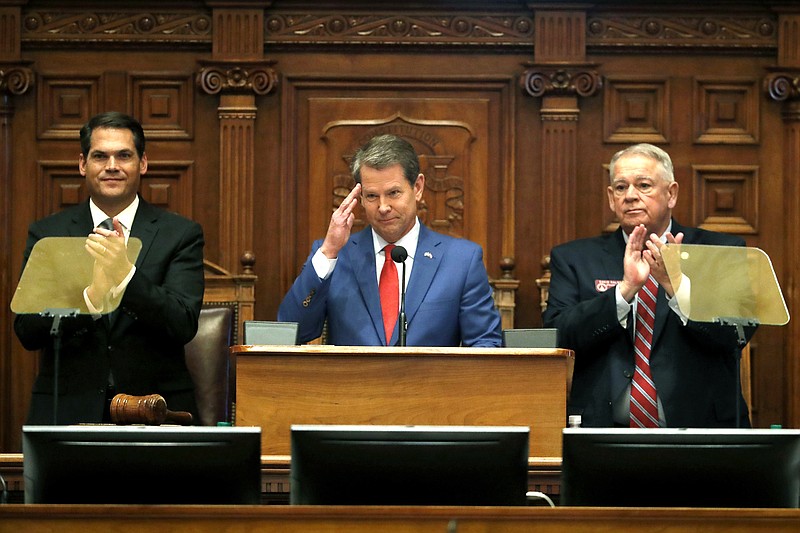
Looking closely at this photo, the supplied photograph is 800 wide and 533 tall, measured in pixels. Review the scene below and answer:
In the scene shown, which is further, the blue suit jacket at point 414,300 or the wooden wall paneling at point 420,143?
the wooden wall paneling at point 420,143

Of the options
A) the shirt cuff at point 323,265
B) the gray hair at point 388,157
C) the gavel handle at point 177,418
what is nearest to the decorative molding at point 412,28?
the gray hair at point 388,157

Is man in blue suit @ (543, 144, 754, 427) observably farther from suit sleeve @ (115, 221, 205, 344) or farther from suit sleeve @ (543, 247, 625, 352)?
suit sleeve @ (115, 221, 205, 344)

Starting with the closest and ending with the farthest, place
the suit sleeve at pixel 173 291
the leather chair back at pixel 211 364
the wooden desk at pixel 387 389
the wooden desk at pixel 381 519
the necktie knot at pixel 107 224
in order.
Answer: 1. the wooden desk at pixel 381 519
2. the wooden desk at pixel 387 389
3. the suit sleeve at pixel 173 291
4. the necktie knot at pixel 107 224
5. the leather chair back at pixel 211 364

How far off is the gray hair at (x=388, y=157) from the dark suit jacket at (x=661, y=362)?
2.29 feet

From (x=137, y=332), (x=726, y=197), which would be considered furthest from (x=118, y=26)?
(x=726, y=197)

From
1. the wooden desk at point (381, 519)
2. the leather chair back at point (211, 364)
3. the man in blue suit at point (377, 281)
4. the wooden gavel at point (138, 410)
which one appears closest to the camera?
the wooden desk at point (381, 519)

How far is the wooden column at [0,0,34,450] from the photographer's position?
5145 mm

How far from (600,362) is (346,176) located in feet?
5.62

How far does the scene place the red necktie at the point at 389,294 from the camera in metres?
3.85

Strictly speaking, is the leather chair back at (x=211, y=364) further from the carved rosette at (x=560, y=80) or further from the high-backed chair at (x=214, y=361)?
the carved rosette at (x=560, y=80)

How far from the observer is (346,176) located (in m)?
5.25

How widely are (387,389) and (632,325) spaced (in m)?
1.20

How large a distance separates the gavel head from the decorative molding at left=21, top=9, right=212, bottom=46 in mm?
2474

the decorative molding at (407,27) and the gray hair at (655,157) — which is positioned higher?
the decorative molding at (407,27)
